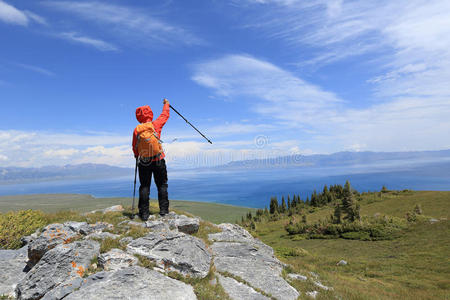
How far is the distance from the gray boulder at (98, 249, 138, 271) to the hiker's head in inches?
221

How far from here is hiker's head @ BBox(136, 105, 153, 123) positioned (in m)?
9.66

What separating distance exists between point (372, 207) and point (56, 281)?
47726 mm

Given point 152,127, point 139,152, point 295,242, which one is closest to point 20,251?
point 139,152

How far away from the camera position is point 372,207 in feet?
134

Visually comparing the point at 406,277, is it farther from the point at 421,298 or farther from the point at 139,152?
the point at 139,152

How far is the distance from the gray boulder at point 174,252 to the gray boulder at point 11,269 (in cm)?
290

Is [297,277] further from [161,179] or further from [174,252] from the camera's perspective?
[161,179]

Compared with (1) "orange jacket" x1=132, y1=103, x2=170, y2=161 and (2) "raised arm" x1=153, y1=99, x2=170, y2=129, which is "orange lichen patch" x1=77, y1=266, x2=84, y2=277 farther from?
(2) "raised arm" x1=153, y1=99, x2=170, y2=129

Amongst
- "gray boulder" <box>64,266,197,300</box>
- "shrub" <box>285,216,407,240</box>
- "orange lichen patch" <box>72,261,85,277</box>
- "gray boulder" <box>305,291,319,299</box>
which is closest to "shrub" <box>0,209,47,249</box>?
"orange lichen patch" <box>72,261,85,277</box>

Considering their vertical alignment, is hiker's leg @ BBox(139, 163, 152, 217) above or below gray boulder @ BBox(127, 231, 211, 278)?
above

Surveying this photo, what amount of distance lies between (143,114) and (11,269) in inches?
254

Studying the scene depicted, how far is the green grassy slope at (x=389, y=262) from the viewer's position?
9695 mm

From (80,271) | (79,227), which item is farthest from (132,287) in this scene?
(79,227)

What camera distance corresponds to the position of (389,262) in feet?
55.4
